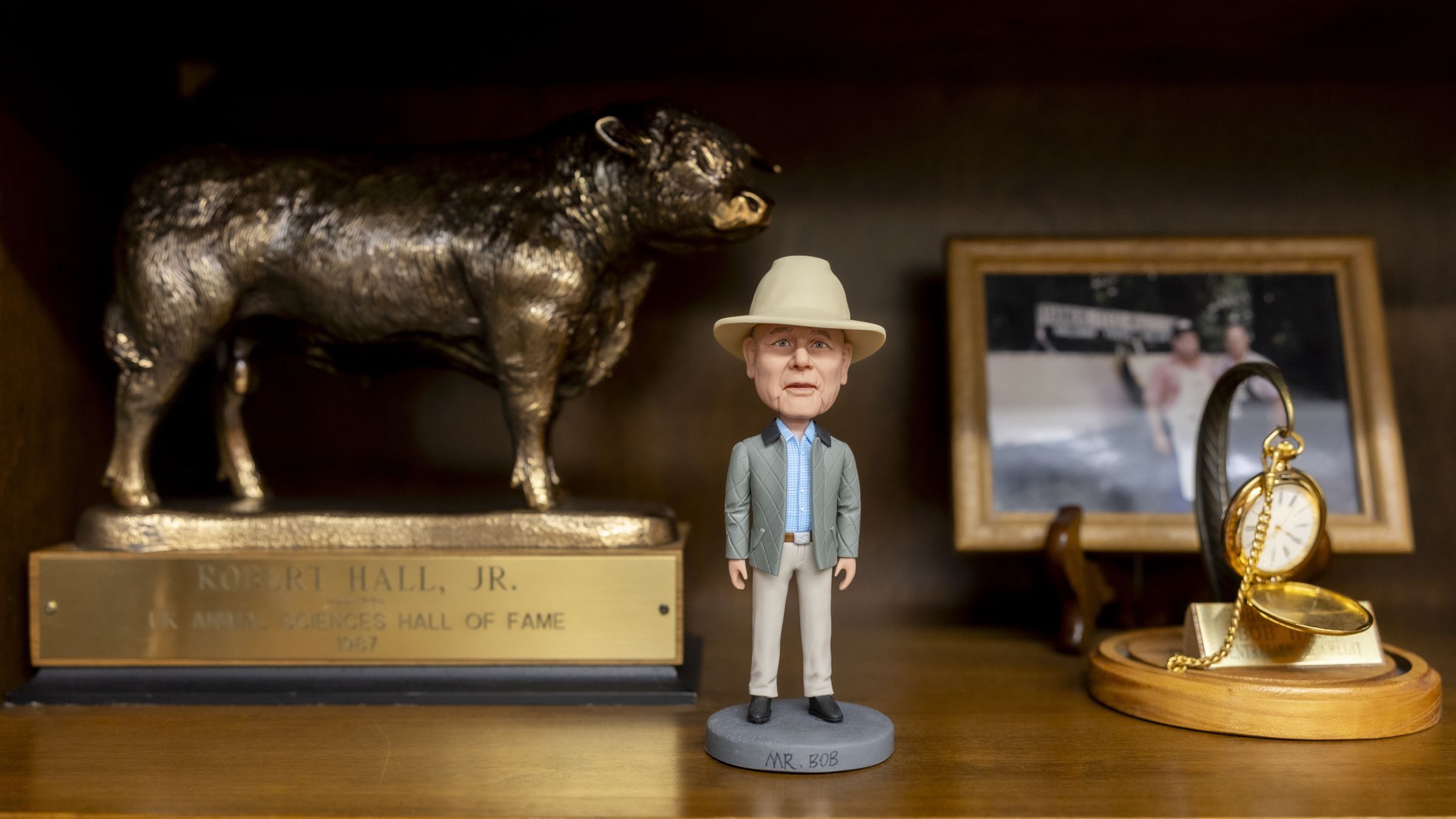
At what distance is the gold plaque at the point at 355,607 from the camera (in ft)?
2.79

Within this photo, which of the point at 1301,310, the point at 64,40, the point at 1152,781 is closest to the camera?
the point at 1152,781

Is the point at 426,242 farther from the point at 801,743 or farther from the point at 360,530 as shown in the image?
the point at 801,743

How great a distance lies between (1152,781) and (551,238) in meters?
0.61

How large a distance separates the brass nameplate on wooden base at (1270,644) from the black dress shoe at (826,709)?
28 centimetres

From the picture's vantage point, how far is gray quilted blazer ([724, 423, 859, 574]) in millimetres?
730

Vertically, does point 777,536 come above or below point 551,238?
below

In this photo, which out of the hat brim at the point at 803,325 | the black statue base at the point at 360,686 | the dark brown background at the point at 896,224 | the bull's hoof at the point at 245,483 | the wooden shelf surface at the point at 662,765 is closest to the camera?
the wooden shelf surface at the point at 662,765

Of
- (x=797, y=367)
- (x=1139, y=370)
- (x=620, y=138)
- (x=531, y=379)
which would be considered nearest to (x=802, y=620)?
(x=797, y=367)

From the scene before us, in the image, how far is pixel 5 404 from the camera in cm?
86

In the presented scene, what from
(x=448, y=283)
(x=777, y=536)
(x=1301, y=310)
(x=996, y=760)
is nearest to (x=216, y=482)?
(x=448, y=283)

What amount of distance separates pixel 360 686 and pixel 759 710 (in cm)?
34

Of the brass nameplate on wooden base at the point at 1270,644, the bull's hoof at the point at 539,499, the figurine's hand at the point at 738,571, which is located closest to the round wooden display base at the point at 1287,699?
the brass nameplate on wooden base at the point at 1270,644

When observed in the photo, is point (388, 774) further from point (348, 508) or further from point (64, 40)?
point (64, 40)

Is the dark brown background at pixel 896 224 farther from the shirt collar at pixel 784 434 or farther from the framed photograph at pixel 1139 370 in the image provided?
the shirt collar at pixel 784 434
